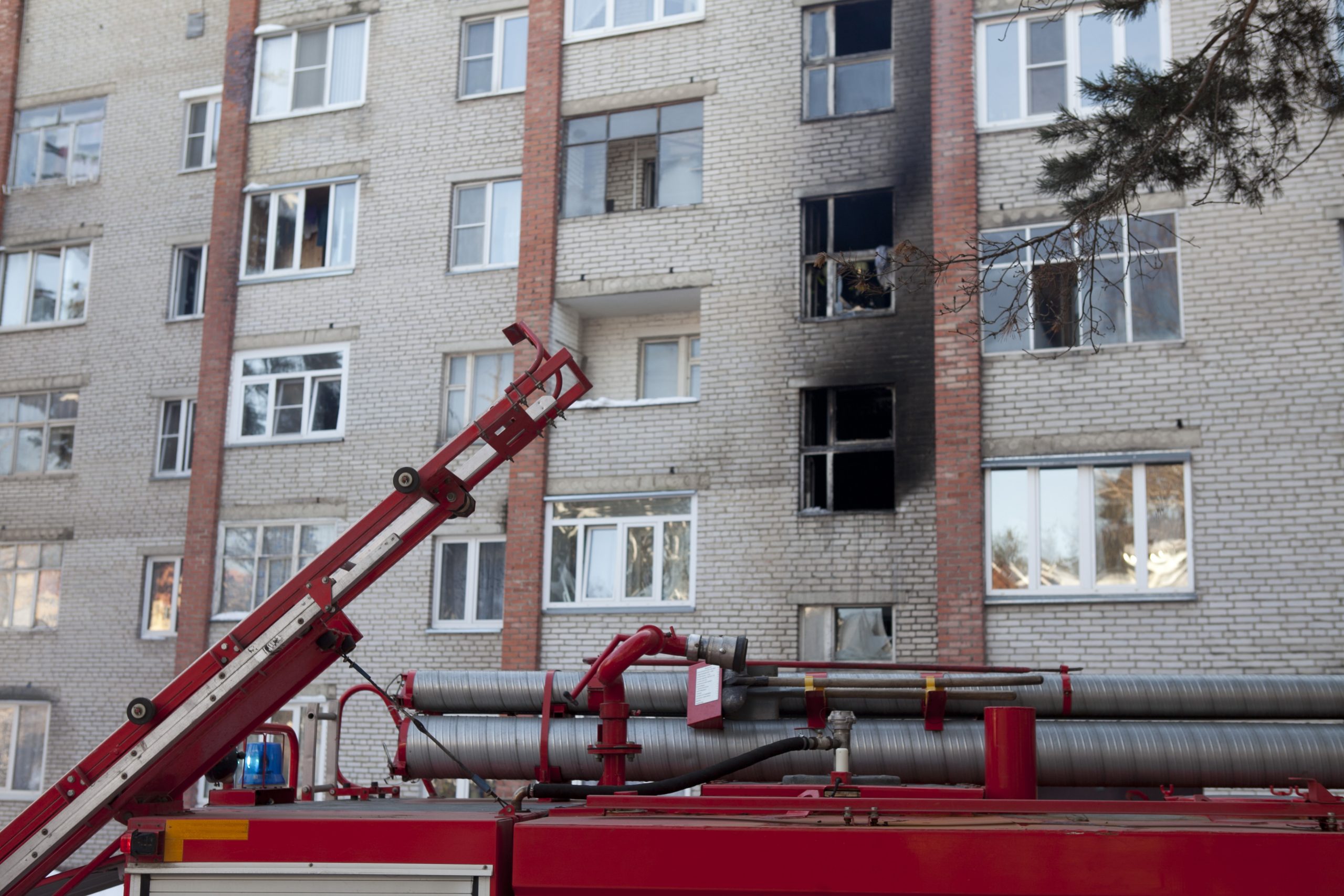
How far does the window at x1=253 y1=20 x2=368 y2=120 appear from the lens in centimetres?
2139

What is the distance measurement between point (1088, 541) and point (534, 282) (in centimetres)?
878

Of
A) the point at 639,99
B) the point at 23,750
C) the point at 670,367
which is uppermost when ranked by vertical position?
the point at 639,99

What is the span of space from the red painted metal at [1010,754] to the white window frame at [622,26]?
1534 cm

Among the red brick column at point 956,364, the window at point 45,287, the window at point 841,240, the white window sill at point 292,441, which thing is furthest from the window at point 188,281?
the red brick column at point 956,364

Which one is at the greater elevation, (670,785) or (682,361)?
(682,361)

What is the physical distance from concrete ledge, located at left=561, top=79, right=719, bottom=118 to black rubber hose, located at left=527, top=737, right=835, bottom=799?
570 inches

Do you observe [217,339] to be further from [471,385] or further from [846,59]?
[846,59]

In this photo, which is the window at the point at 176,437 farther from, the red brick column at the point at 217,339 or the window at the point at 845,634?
the window at the point at 845,634

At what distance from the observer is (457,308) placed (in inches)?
774

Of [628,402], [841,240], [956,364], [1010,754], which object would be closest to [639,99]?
[841,240]

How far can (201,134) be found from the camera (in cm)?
2286

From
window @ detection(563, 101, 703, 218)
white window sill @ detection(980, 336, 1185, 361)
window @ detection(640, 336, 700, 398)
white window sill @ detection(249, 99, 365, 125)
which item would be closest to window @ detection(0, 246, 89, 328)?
white window sill @ detection(249, 99, 365, 125)

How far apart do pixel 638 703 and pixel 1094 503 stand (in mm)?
9930

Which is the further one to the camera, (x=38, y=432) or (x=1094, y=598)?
(x=38, y=432)
